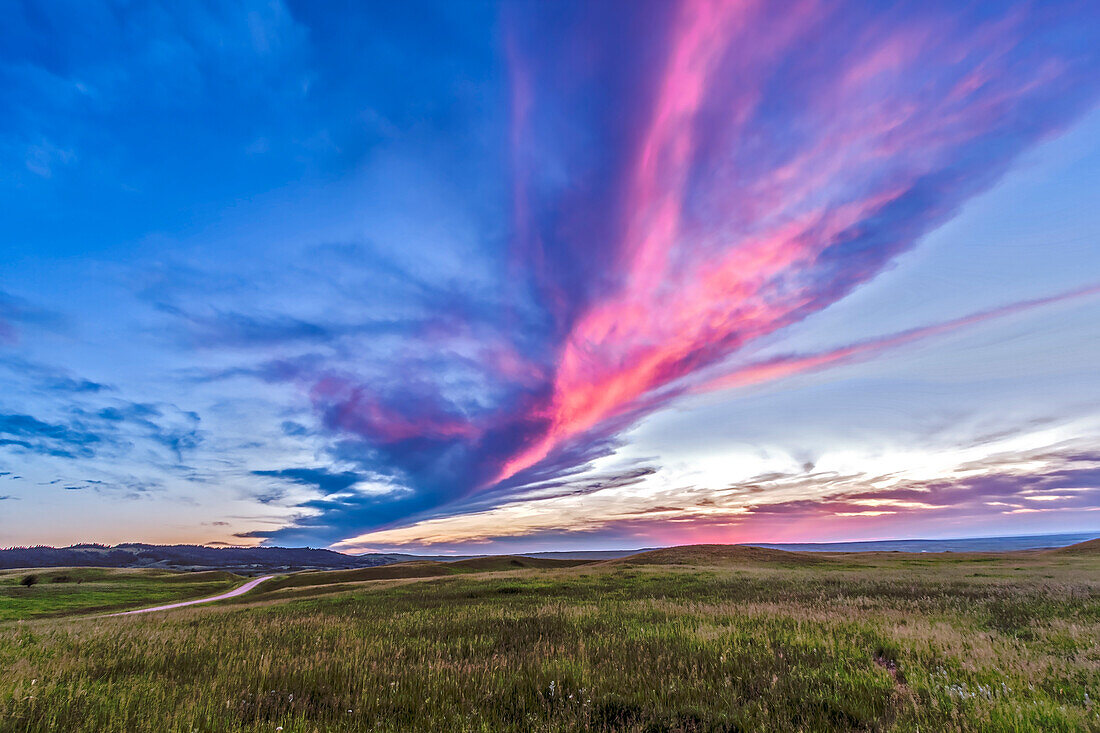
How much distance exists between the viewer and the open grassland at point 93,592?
44.5 metres

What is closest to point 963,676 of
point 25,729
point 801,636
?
point 801,636

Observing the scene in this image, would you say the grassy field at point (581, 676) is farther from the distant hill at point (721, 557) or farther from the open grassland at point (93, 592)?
the distant hill at point (721, 557)

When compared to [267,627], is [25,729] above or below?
above

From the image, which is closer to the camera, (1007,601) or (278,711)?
(278,711)

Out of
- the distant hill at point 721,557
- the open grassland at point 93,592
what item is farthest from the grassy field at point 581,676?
the distant hill at point 721,557

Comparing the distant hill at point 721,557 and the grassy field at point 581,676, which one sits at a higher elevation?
the grassy field at point 581,676

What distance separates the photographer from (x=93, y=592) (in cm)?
5847

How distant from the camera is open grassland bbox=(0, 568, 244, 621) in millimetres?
44469

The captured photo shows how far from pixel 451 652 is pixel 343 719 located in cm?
469

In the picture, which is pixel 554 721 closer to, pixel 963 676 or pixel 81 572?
pixel 963 676

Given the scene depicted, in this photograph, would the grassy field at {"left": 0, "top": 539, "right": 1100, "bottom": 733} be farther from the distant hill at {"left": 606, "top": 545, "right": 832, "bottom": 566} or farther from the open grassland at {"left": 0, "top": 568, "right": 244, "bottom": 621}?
the distant hill at {"left": 606, "top": 545, "right": 832, "bottom": 566}

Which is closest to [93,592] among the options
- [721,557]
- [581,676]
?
[581,676]

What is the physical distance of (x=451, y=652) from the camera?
1060 centimetres

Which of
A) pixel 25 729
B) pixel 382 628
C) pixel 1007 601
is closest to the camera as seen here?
pixel 25 729
